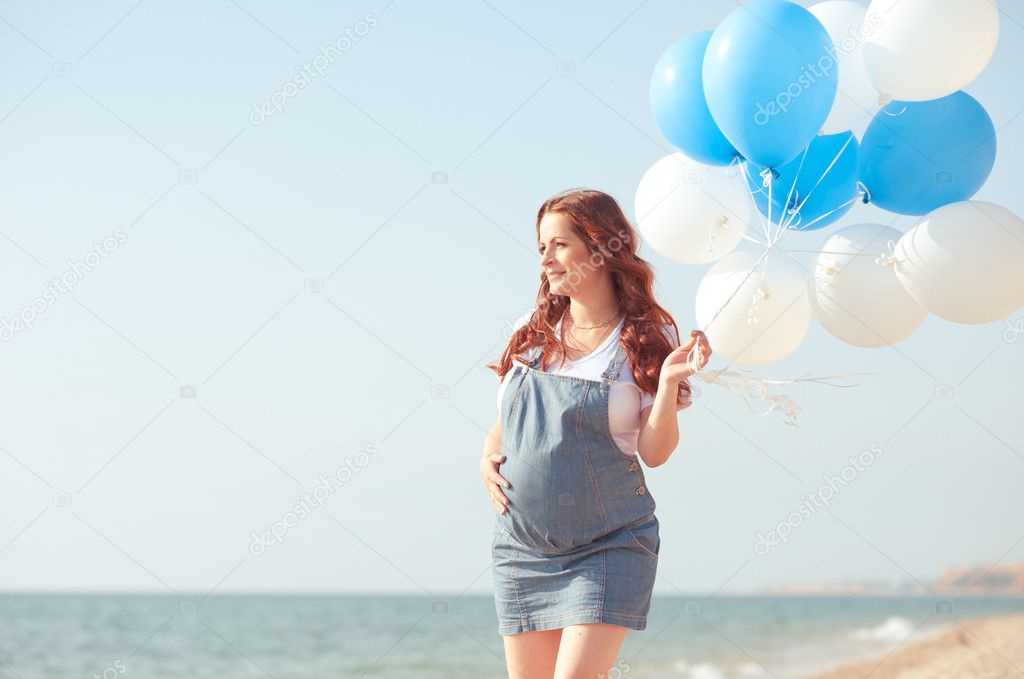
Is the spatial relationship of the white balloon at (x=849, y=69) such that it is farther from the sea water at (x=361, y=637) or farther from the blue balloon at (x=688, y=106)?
the sea water at (x=361, y=637)

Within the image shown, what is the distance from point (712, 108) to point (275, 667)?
1233 centimetres

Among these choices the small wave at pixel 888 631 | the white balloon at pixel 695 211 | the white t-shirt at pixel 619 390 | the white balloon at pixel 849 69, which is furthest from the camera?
the small wave at pixel 888 631

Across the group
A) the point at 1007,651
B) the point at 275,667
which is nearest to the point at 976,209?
the point at 1007,651

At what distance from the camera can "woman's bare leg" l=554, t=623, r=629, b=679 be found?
96.4 inches

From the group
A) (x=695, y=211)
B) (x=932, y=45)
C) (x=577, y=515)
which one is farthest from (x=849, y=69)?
(x=577, y=515)

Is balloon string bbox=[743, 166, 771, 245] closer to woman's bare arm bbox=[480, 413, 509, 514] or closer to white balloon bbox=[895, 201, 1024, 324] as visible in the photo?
white balloon bbox=[895, 201, 1024, 324]

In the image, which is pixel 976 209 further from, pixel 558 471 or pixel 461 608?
pixel 461 608

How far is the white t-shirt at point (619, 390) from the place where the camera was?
256 cm

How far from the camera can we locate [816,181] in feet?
11.3

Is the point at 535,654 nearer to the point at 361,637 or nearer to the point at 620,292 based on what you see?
the point at 620,292

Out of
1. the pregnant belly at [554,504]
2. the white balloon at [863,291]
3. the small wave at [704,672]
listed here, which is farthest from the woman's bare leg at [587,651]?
the small wave at [704,672]

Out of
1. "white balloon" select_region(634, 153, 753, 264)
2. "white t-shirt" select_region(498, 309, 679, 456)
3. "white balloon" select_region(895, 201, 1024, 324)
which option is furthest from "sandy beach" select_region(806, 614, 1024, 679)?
"white t-shirt" select_region(498, 309, 679, 456)

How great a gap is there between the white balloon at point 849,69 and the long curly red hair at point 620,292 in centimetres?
98

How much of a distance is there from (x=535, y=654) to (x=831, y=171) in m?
1.87
